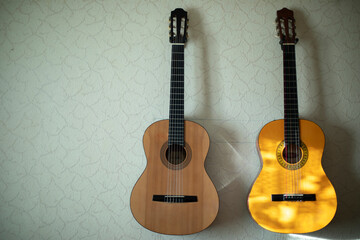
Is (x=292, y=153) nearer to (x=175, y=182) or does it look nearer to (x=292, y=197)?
(x=292, y=197)

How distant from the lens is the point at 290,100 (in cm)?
151

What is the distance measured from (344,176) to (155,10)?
1838 mm

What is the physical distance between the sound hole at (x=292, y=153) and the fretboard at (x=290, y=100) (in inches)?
1.2

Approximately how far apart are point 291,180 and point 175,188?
0.72 meters

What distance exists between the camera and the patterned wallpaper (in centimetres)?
161

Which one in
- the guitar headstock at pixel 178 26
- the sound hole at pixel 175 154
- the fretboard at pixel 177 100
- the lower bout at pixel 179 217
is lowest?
the lower bout at pixel 179 217

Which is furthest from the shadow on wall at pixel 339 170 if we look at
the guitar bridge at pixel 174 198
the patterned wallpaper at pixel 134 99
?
the guitar bridge at pixel 174 198

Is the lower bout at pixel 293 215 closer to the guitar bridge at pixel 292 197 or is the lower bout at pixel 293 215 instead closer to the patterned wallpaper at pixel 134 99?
the guitar bridge at pixel 292 197

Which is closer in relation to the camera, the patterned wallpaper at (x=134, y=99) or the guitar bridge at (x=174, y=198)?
the guitar bridge at (x=174, y=198)

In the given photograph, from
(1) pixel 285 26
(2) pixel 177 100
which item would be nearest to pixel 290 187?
(2) pixel 177 100

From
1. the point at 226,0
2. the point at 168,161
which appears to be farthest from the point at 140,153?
the point at 226,0

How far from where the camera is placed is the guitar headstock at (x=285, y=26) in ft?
5.25

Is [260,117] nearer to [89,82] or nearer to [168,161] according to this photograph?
[168,161]

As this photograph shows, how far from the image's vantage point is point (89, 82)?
1.69 metres
